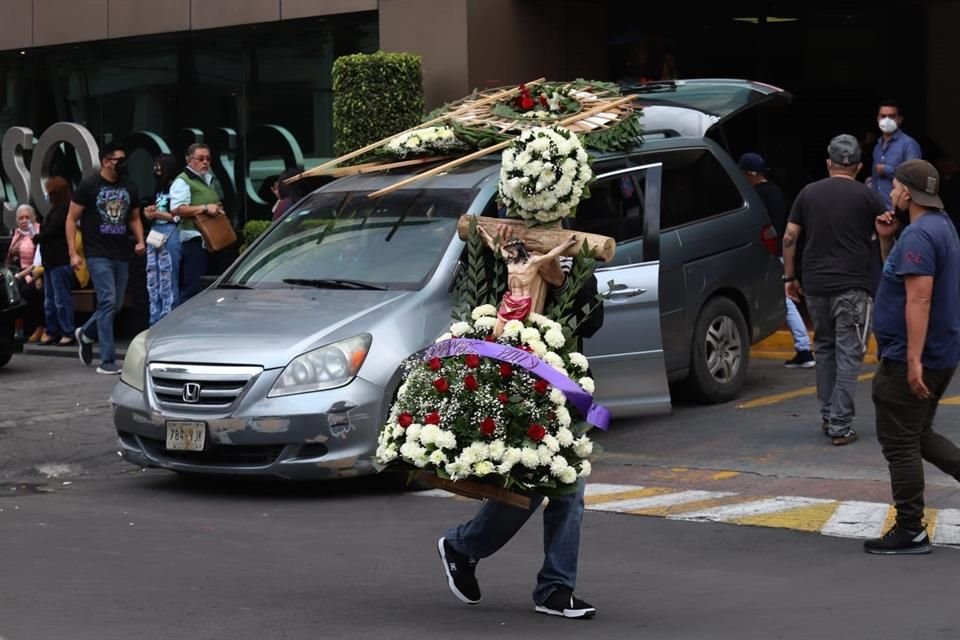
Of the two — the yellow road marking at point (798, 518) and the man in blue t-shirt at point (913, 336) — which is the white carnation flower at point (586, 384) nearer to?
the man in blue t-shirt at point (913, 336)

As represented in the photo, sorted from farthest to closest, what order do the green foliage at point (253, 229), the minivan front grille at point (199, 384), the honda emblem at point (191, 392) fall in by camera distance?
1. the green foliage at point (253, 229)
2. the honda emblem at point (191, 392)
3. the minivan front grille at point (199, 384)

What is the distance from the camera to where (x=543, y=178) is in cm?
655

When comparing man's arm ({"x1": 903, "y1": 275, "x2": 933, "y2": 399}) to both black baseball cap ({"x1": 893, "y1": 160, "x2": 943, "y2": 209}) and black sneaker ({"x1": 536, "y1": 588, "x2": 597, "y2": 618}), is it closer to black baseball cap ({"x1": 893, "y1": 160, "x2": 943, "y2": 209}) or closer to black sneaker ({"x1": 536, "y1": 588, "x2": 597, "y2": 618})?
black baseball cap ({"x1": 893, "y1": 160, "x2": 943, "y2": 209})

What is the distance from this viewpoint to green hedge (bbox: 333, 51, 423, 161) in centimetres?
1620

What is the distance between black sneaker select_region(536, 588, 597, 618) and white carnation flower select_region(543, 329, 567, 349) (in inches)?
37.2

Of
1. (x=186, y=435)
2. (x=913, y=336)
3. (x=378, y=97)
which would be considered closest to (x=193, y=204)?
(x=378, y=97)

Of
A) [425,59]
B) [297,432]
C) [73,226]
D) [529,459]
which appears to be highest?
[425,59]

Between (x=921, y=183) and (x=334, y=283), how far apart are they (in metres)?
3.75

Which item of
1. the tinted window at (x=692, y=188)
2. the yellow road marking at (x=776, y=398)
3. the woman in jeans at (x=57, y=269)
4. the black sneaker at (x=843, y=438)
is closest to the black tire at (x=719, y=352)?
the yellow road marking at (x=776, y=398)

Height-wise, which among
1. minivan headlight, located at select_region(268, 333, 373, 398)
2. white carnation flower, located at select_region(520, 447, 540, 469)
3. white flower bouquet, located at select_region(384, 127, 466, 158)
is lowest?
minivan headlight, located at select_region(268, 333, 373, 398)

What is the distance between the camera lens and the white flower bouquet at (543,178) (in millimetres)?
6559

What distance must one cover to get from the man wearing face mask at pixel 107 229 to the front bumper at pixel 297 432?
17.4 ft

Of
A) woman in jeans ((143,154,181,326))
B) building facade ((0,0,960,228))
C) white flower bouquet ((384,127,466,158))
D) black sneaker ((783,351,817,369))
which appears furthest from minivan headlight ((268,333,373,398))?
building facade ((0,0,960,228))

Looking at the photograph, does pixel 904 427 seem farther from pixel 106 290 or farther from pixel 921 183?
pixel 106 290
